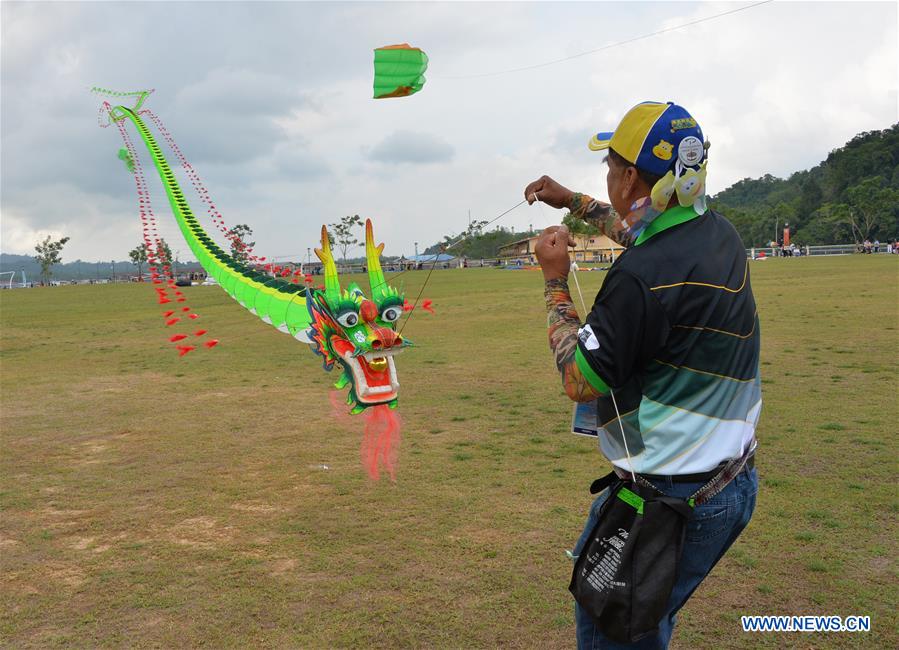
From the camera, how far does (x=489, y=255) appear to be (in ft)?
235

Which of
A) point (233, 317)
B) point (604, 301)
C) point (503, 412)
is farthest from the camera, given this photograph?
point (233, 317)

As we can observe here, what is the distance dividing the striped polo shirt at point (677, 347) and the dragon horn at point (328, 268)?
3.78 m

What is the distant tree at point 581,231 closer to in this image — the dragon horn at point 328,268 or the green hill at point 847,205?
the dragon horn at point 328,268

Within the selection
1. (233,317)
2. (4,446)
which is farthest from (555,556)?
(233,317)

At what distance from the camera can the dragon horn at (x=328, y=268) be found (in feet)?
→ 18.9

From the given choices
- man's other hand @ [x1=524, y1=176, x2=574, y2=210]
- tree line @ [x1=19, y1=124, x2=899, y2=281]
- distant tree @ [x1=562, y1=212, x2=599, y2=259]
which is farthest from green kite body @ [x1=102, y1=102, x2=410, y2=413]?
tree line @ [x1=19, y1=124, x2=899, y2=281]

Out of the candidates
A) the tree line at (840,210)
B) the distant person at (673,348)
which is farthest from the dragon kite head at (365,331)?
the tree line at (840,210)

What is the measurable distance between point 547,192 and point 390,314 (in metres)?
2.55

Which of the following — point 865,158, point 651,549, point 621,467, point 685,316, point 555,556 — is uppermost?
point 865,158

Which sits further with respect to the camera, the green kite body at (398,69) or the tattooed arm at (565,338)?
the green kite body at (398,69)

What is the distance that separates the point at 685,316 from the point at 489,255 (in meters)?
69.8

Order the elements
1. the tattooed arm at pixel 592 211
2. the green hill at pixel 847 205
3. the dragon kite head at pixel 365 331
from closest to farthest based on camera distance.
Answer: the tattooed arm at pixel 592 211, the dragon kite head at pixel 365 331, the green hill at pixel 847 205

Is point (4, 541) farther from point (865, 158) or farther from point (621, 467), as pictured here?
point (865, 158)

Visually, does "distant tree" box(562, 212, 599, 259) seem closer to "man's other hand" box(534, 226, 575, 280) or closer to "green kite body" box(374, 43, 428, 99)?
"man's other hand" box(534, 226, 575, 280)
